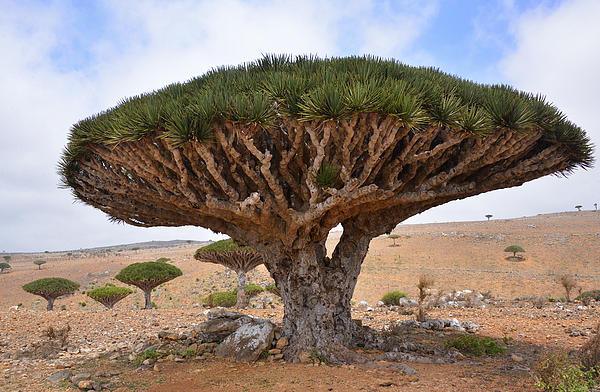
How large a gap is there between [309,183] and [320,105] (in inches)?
54.1

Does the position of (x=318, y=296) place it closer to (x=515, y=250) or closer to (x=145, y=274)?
(x=145, y=274)

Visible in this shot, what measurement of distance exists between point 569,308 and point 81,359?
15.0m

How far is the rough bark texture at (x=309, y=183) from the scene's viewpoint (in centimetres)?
618

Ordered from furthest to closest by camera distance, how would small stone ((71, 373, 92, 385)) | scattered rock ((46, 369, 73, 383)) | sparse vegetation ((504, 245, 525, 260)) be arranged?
sparse vegetation ((504, 245, 525, 260)) → scattered rock ((46, 369, 73, 383)) → small stone ((71, 373, 92, 385))

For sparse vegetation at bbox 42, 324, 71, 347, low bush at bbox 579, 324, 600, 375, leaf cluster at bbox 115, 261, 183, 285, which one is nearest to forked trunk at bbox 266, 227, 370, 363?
low bush at bbox 579, 324, 600, 375

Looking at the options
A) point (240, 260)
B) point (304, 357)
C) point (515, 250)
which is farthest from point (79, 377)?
point (515, 250)

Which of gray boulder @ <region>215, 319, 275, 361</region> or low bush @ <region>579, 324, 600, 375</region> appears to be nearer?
low bush @ <region>579, 324, 600, 375</region>

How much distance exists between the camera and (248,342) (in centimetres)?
786

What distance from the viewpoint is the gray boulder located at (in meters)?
7.67

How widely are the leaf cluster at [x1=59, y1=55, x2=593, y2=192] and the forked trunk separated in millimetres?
3234

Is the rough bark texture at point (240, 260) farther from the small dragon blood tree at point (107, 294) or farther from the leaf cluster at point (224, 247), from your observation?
the small dragon blood tree at point (107, 294)

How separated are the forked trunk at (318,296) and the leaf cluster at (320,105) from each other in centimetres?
323

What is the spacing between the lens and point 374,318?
13.6m

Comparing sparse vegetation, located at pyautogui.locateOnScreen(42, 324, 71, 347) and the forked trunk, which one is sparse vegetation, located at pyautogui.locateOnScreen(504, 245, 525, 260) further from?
sparse vegetation, located at pyautogui.locateOnScreen(42, 324, 71, 347)
